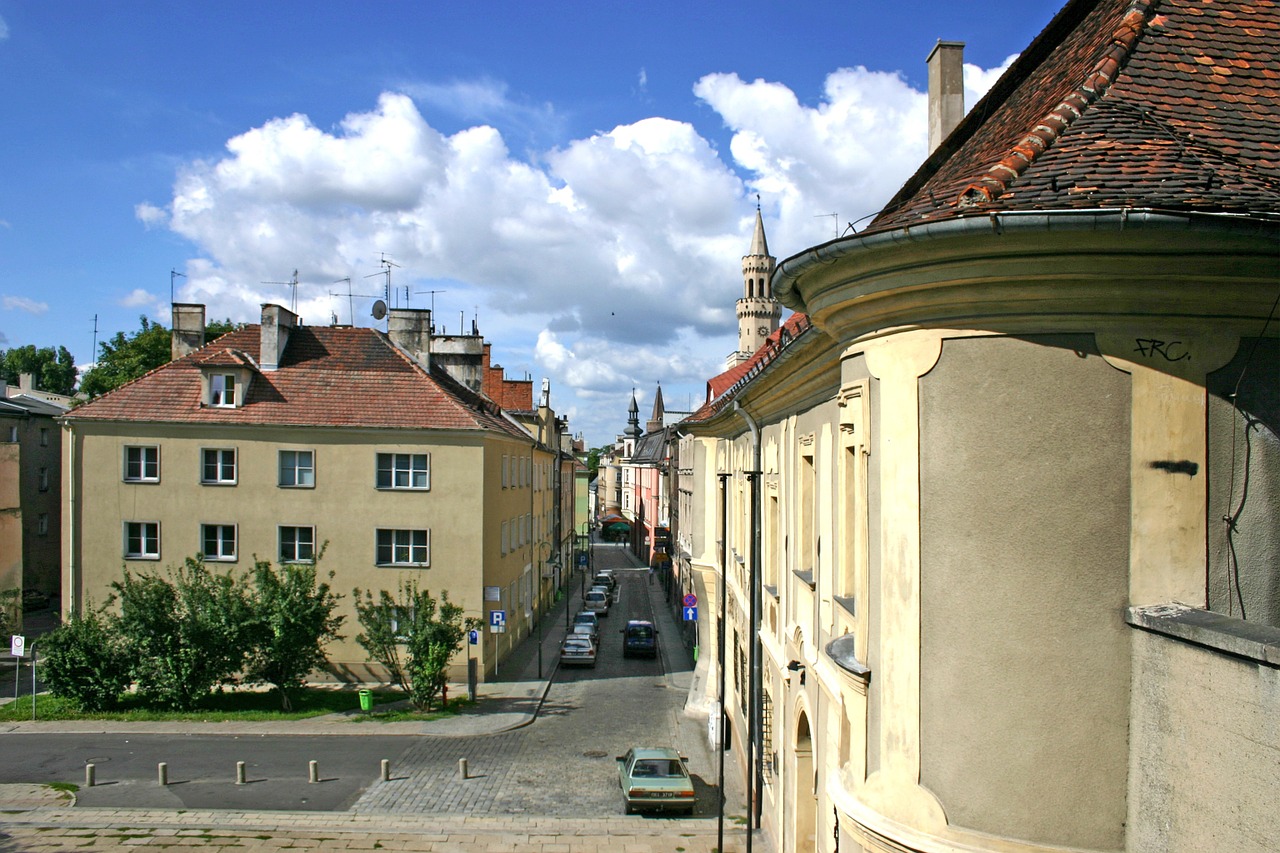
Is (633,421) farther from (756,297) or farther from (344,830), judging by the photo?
(344,830)

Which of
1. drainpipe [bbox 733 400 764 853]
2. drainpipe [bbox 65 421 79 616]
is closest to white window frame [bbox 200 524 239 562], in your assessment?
drainpipe [bbox 65 421 79 616]

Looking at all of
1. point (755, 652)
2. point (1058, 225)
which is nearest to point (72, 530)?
point (755, 652)

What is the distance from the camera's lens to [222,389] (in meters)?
29.8

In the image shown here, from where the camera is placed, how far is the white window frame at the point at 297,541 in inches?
1161

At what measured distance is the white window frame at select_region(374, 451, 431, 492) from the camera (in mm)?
29672

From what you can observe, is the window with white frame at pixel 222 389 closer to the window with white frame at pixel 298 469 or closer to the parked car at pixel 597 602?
the window with white frame at pixel 298 469

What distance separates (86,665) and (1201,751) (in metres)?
28.2

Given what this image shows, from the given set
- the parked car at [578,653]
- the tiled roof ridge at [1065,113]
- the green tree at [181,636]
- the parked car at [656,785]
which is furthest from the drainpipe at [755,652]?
the parked car at [578,653]

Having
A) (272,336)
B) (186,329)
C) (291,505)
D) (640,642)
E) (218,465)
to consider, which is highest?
(186,329)

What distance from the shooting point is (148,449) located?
2934 cm

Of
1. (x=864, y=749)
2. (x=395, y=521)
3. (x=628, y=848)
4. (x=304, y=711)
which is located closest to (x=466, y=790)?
(x=628, y=848)

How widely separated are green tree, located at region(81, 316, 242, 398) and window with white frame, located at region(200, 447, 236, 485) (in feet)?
69.9

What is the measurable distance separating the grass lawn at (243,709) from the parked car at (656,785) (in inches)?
350

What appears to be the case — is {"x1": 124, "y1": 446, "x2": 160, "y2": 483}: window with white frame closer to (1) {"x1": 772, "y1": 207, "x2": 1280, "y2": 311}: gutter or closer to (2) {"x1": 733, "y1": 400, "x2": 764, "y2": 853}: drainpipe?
(2) {"x1": 733, "y1": 400, "x2": 764, "y2": 853}: drainpipe
